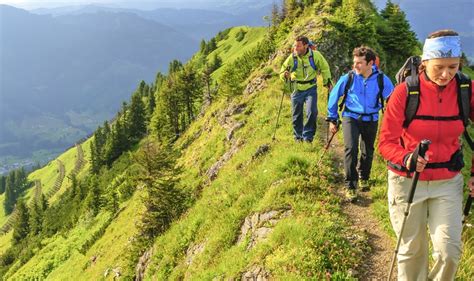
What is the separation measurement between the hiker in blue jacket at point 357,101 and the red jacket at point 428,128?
4716 mm

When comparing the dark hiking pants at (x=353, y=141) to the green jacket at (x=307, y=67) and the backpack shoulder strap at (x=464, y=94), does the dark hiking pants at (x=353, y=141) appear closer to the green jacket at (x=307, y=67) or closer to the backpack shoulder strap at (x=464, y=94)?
the green jacket at (x=307, y=67)

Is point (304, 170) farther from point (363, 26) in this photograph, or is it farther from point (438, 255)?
point (363, 26)

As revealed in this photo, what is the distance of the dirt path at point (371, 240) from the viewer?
854cm

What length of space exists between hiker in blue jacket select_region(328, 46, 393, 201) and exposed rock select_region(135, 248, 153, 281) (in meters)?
10.6

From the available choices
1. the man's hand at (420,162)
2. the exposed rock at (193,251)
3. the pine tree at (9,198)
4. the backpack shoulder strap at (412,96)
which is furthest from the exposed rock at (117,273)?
the pine tree at (9,198)

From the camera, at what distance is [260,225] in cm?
1147

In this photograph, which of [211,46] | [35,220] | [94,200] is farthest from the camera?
[211,46]

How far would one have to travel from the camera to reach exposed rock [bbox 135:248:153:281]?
59.8 feet

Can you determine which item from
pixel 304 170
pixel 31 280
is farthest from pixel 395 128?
pixel 31 280

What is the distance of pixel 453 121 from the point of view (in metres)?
6.07

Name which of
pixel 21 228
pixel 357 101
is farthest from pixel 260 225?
pixel 21 228

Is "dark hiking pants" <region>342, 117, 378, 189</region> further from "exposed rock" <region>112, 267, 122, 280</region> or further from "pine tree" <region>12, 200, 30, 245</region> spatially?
"pine tree" <region>12, 200, 30, 245</region>

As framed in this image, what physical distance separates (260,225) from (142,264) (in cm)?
954

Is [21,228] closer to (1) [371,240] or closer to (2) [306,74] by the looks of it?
(2) [306,74]
